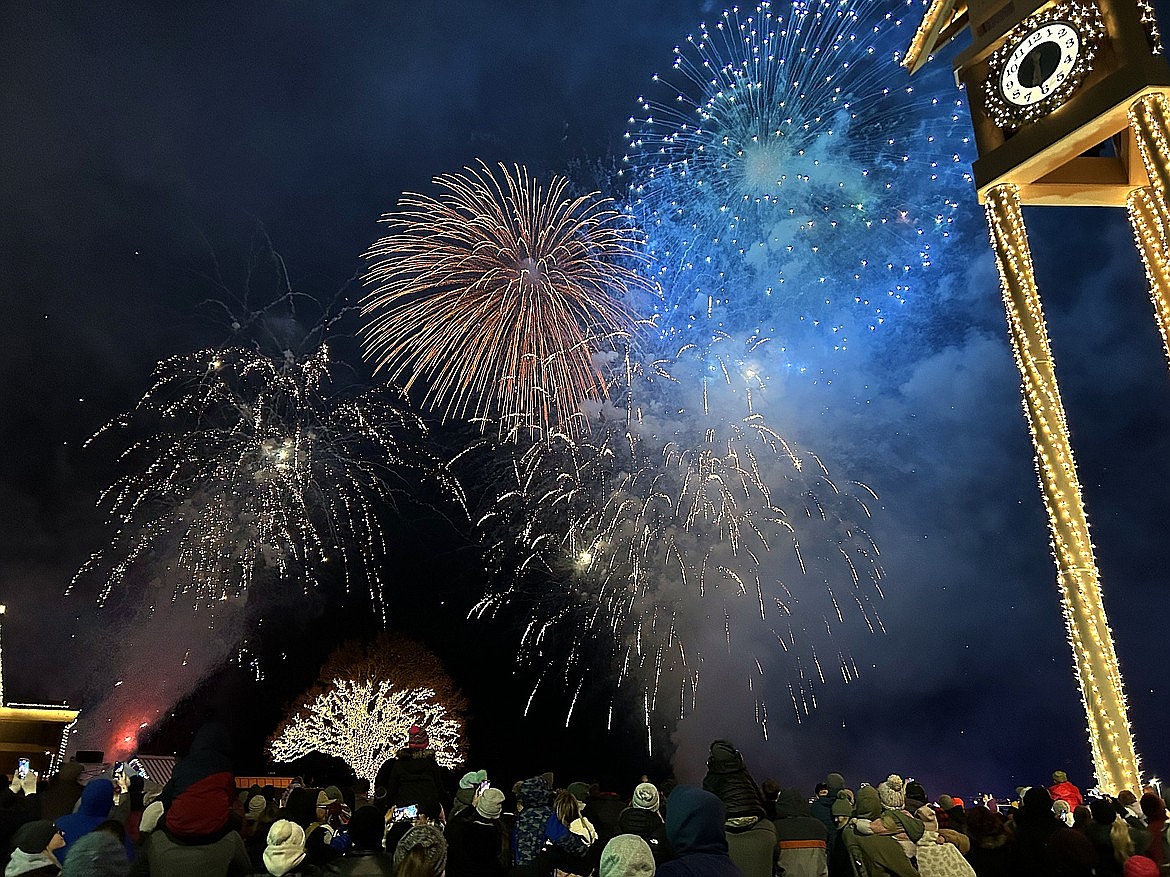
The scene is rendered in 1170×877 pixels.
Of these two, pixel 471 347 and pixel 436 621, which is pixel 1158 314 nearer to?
pixel 471 347

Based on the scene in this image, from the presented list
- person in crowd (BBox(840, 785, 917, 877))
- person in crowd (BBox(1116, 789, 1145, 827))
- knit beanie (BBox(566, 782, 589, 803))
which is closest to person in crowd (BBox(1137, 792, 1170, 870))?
person in crowd (BBox(1116, 789, 1145, 827))

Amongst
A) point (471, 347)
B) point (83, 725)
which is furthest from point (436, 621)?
point (471, 347)

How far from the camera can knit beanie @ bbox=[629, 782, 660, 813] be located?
7.48m

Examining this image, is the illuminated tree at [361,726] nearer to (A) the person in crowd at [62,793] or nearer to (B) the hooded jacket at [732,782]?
(A) the person in crowd at [62,793]

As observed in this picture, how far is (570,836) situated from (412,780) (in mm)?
4402

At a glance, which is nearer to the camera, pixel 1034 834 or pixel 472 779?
pixel 1034 834

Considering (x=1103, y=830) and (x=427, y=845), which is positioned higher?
(x=427, y=845)

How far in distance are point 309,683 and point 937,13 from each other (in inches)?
1860

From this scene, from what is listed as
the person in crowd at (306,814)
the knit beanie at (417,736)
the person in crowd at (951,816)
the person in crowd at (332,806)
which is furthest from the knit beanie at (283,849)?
the knit beanie at (417,736)

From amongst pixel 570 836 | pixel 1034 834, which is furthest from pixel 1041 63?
pixel 570 836

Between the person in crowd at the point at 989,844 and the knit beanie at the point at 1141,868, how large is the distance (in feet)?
5.47

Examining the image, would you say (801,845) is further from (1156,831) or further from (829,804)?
(1156,831)

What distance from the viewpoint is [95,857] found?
16.0 ft

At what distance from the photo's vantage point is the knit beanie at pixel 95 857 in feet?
16.0
